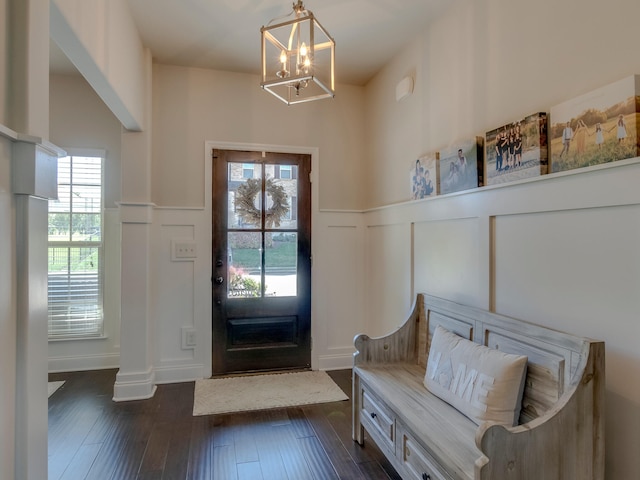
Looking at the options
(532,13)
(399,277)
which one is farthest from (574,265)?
(399,277)

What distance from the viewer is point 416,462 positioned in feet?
5.35

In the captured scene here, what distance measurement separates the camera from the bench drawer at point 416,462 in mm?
1497

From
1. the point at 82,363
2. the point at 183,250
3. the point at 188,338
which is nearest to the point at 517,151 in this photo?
the point at 183,250

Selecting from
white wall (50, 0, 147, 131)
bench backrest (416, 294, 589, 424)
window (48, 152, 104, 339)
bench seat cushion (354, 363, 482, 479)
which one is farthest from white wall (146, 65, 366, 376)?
bench backrest (416, 294, 589, 424)

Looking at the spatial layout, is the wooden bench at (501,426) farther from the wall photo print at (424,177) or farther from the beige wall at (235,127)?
the beige wall at (235,127)

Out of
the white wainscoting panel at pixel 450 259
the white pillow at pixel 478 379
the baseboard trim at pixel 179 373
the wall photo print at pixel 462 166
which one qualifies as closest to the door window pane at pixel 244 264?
the baseboard trim at pixel 179 373

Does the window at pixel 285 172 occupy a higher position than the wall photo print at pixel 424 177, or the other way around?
the window at pixel 285 172

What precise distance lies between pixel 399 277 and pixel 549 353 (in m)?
1.64

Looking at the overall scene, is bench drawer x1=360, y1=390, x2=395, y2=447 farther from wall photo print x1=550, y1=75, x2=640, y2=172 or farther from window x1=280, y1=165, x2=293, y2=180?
window x1=280, y1=165, x2=293, y2=180

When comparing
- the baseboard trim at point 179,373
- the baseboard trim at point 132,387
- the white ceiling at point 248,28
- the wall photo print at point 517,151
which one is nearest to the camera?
the wall photo print at point 517,151

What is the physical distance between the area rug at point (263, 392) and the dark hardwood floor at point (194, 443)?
0.09 metres

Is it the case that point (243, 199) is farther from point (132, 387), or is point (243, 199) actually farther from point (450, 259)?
point (450, 259)

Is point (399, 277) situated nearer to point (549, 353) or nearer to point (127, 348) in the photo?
point (549, 353)

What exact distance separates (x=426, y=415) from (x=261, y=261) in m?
2.16
